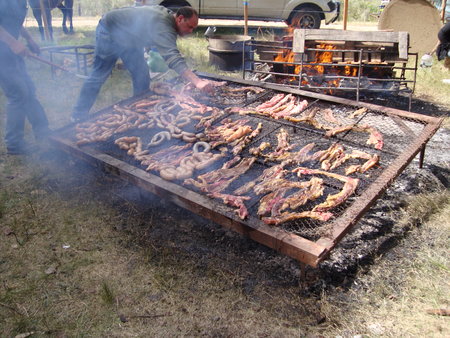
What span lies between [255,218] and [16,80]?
15.2 feet

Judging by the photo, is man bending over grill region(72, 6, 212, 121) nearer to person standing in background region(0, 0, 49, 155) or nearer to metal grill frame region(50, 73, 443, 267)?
person standing in background region(0, 0, 49, 155)

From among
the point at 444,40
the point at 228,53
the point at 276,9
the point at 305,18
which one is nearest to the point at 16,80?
the point at 228,53

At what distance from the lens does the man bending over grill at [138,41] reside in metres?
5.68

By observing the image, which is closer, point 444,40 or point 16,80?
point 16,80

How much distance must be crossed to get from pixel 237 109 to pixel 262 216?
111 inches

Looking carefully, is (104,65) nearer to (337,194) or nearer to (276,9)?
(337,194)

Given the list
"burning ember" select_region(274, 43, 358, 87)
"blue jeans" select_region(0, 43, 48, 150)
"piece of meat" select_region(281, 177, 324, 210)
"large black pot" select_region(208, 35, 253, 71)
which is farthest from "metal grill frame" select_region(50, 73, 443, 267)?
"large black pot" select_region(208, 35, 253, 71)

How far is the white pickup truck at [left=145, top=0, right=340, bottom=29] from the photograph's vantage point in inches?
565

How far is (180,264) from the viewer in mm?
4031

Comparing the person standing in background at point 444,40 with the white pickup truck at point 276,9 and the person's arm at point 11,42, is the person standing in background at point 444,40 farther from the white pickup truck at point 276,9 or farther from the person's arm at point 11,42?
the person's arm at point 11,42

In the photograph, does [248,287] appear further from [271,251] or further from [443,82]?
[443,82]

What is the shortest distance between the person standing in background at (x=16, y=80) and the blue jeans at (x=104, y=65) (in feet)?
2.57

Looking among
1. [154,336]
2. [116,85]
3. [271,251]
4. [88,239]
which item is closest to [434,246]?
[271,251]

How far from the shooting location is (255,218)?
3.54 m
